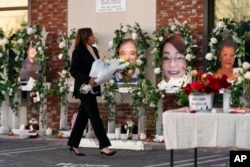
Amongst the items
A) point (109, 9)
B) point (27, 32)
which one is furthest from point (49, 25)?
point (109, 9)

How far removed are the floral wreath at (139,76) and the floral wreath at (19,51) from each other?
1.53 m

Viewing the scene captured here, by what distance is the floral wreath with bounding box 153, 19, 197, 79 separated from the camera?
1225 cm

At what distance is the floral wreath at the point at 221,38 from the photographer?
39.4ft

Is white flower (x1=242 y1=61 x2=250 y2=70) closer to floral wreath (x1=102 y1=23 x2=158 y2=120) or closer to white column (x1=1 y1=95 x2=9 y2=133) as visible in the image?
floral wreath (x1=102 y1=23 x2=158 y2=120)

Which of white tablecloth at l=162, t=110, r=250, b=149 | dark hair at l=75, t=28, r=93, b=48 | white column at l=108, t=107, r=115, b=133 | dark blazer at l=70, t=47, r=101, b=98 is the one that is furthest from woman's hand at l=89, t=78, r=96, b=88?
white column at l=108, t=107, r=115, b=133

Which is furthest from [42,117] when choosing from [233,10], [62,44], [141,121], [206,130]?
[206,130]

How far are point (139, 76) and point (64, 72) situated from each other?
163 centimetres

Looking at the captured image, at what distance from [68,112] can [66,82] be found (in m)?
0.83

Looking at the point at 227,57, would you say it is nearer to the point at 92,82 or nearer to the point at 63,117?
the point at 92,82

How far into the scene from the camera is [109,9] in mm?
13383

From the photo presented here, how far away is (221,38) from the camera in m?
12.2

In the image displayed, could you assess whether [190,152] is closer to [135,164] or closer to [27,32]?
[135,164]

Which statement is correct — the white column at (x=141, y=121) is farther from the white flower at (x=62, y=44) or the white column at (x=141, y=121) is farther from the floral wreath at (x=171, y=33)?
the white flower at (x=62, y=44)

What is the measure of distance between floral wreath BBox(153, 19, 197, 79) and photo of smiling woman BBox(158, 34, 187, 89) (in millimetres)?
105
